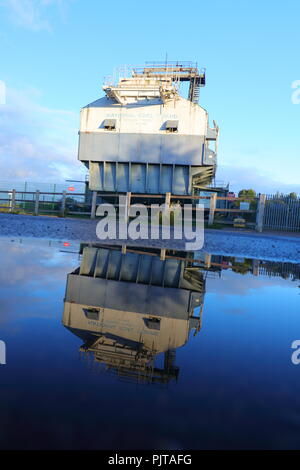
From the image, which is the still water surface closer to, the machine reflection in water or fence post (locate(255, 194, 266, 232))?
the machine reflection in water

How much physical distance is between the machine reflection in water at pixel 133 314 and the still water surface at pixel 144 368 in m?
0.01

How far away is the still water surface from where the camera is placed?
1267 mm

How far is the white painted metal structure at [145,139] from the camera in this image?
23.0 meters

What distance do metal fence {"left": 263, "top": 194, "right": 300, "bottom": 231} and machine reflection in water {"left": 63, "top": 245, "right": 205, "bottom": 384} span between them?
17238mm

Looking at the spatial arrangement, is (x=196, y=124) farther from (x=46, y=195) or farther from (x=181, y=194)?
(x=46, y=195)

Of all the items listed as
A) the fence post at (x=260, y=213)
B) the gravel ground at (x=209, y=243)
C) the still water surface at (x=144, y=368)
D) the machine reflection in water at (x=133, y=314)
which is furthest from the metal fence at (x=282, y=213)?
the still water surface at (x=144, y=368)

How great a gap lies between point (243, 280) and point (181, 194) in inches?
734

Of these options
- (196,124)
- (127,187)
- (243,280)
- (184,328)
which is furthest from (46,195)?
(184,328)

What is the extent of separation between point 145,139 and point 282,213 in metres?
9.84

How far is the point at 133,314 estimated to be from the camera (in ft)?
8.87
